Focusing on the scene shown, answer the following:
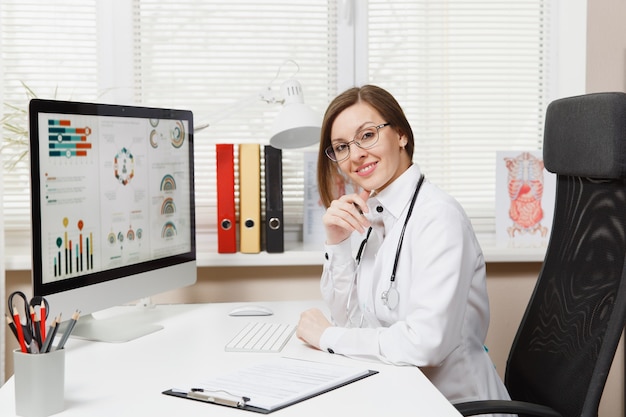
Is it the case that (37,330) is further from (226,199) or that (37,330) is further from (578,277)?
(226,199)

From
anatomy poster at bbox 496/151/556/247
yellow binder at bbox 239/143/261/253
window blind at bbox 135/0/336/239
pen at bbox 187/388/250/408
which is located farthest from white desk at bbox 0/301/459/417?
anatomy poster at bbox 496/151/556/247

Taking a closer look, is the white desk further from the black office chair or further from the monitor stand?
the black office chair

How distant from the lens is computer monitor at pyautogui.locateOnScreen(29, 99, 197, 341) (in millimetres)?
1416

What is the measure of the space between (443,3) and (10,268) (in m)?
1.75

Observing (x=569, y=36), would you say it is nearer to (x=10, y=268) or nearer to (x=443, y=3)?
(x=443, y=3)

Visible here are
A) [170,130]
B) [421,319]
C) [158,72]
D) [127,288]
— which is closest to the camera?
[421,319]

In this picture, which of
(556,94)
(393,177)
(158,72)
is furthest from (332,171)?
(556,94)

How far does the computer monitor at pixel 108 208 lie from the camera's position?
142cm

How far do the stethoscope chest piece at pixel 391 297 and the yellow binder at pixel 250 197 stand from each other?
79 centimetres

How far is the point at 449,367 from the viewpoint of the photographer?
59.2 inches

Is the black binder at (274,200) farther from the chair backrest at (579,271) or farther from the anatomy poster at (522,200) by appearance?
the chair backrest at (579,271)

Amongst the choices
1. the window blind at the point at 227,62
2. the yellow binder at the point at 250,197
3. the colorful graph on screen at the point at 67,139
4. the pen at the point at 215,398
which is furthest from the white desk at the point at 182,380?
the window blind at the point at 227,62

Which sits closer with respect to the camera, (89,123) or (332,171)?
(89,123)

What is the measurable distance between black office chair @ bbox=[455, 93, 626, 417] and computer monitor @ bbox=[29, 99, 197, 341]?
2.73 ft
